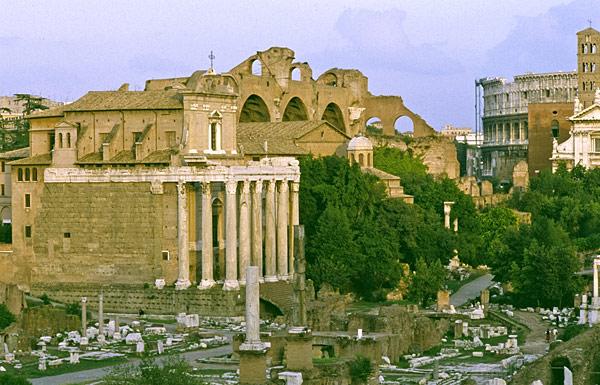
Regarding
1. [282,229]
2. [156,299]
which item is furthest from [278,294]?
[156,299]

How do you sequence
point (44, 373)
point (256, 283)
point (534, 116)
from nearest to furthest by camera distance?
1. point (256, 283)
2. point (44, 373)
3. point (534, 116)

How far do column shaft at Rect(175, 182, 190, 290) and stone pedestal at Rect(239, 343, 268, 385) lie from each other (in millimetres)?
28565

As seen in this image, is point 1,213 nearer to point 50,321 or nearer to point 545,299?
point 50,321

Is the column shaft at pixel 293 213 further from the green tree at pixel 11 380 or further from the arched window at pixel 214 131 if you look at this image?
the green tree at pixel 11 380

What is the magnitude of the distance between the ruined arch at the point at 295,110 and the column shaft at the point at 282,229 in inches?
1033

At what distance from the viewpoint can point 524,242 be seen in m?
80.4

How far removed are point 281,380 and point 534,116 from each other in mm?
91782

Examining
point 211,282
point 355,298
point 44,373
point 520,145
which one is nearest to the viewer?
point 44,373

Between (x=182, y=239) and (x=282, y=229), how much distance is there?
5.27 metres

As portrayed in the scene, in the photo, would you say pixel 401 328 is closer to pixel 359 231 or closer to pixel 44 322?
pixel 44 322

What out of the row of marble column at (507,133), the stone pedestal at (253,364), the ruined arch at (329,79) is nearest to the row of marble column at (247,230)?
the stone pedestal at (253,364)

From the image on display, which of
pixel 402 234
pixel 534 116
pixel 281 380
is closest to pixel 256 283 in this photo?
pixel 281 380

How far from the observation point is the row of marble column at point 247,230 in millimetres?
74062

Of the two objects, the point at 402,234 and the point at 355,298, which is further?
the point at 402,234
